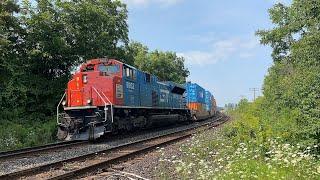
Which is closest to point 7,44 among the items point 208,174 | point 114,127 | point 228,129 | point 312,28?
point 114,127

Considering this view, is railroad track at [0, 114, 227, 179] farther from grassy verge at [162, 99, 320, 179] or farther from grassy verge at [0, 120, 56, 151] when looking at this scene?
grassy verge at [0, 120, 56, 151]

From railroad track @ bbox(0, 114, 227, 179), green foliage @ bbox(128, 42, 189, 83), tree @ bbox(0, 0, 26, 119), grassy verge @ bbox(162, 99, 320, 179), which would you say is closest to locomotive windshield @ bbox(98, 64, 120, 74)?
tree @ bbox(0, 0, 26, 119)

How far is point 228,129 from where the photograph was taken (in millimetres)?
17156

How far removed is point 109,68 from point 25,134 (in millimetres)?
5257

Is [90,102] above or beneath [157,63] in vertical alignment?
beneath

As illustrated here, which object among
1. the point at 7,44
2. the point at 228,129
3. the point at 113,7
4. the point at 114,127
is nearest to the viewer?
the point at 228,129

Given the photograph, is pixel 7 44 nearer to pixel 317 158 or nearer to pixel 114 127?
pixel 114 127

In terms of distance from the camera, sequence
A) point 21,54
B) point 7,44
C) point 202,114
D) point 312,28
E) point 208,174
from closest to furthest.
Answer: point 208,174, point 312,28, point 7,44, point 21,54, point 202,114

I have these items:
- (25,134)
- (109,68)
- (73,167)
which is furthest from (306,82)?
(25,134)

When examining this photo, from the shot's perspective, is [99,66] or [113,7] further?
[113,7]

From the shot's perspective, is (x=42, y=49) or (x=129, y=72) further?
(x=42, y=49)

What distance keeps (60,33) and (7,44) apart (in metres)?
4.22

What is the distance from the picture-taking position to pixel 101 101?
18703 mm

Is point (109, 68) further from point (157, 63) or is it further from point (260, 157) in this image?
point (157, 63)
